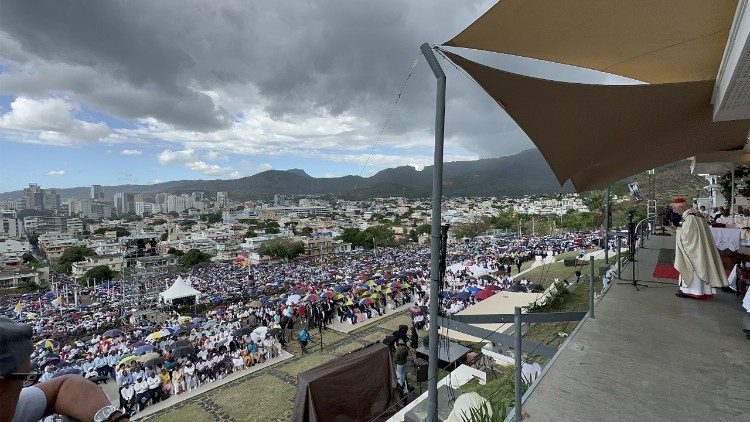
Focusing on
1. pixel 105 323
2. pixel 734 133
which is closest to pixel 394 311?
pixel 734 133

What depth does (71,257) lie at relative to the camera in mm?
71125

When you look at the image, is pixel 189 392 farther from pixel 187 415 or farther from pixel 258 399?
pixel 258 399

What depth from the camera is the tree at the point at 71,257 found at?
2692 inches

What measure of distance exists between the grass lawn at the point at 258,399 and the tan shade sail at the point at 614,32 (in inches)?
415

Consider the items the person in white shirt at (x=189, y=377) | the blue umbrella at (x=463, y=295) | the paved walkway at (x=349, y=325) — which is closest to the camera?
the person in white shirt at (x=189, y=377)

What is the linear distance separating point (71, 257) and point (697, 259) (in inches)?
3691

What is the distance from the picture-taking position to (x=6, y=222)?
12694cm

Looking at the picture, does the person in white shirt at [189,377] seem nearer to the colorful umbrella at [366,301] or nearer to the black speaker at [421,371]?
the black speaker at [421,371]

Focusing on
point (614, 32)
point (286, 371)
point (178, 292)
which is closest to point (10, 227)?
point (178, 292)

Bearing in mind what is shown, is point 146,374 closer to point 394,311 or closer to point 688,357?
point 394,311

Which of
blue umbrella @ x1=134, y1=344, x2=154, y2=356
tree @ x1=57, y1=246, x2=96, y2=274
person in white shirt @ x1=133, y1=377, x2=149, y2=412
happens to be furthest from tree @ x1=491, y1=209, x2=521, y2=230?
tree @ x1=57, y1=246, x2=96, y2=274

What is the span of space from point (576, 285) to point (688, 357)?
27.4ft

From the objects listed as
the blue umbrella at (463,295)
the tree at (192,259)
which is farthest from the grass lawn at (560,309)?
the tree at (192,259)

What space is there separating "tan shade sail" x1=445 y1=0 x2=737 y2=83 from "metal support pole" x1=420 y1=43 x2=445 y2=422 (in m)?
0.47
